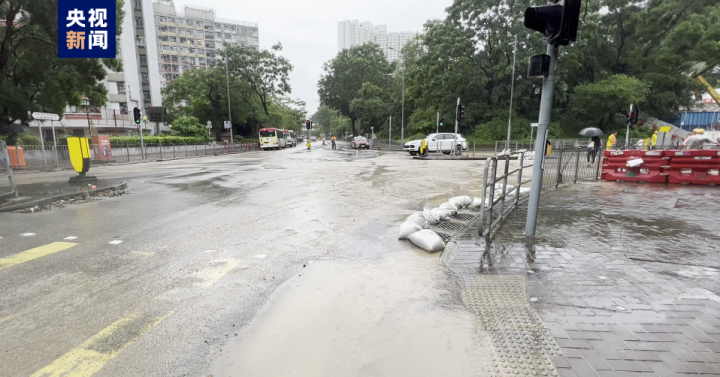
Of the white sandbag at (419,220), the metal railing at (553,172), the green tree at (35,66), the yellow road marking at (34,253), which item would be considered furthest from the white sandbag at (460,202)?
the green tree at (35,66)

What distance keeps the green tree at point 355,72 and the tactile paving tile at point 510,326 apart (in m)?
49.7

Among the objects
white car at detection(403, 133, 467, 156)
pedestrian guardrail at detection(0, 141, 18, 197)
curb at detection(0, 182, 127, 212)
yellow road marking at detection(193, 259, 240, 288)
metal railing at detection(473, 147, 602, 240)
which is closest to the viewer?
yellow road marking at detection(193, 259, 240, 288)

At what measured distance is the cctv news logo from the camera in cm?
1423

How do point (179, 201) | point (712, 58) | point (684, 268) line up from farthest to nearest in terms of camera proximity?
1. point (712, 58)
2. point (179, 201)
3. point (684, 268)

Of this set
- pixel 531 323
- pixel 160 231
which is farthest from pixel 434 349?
pixel 160 231

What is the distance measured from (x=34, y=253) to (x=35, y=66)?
22.4 m

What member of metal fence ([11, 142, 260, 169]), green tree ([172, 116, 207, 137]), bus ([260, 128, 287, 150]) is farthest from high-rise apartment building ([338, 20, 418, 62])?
metal fence ([11, 142, 260, 169])

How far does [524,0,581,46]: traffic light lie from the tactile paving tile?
315 centimetres

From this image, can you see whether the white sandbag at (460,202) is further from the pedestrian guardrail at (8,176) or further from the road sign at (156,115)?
the road sign at (156,115)

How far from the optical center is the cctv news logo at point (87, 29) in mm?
14234

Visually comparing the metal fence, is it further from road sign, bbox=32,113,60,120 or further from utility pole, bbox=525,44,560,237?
utility pole, bbox=525,44,560,237

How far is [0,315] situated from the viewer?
313 cm

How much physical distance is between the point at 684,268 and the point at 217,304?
200 inches

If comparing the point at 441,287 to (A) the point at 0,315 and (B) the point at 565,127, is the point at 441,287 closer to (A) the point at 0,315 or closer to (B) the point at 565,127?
(A) the point at 0,315
